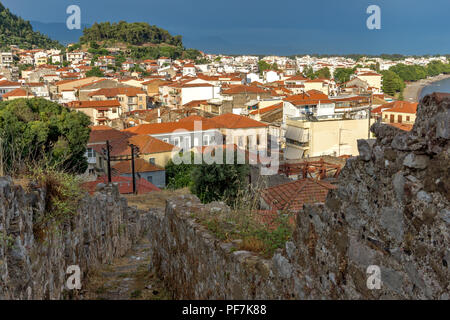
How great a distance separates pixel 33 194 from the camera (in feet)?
17.8

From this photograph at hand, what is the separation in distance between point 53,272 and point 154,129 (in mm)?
35447

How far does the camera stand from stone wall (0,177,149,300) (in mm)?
4578

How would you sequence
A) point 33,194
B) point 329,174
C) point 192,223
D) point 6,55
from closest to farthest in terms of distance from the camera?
point 33,194 < point 192,223 < point 329,174 < point 6,55

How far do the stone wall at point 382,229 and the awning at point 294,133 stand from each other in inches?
1272

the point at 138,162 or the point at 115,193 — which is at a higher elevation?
the point at 115,193

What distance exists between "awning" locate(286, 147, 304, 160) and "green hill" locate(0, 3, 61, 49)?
140 metres

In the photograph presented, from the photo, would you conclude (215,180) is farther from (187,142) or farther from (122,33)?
(122,33)

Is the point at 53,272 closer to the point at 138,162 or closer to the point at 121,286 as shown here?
the point at 121,286

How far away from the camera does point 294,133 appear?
3662 centimetres

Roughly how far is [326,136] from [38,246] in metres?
32.7

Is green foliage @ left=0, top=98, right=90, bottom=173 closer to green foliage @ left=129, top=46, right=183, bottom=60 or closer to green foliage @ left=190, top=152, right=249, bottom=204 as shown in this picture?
green foliage @ left=190, top=152, right=249, bottom=204

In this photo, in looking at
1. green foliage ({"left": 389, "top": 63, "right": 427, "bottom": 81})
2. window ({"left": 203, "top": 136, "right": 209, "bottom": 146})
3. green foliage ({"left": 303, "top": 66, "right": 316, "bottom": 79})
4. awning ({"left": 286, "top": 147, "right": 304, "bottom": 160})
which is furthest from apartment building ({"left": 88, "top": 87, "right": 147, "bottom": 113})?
green foliage ({"left": 389, "top": 63, "right": 427, "bottom": 81})

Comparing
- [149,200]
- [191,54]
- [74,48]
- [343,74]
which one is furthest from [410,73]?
[149,200]
